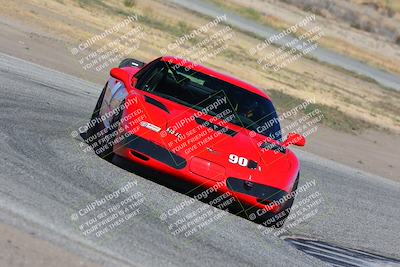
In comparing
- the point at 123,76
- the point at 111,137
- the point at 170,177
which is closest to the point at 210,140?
the point at 170,177

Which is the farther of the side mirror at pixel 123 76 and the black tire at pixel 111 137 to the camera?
the side mirror at pixel 123 76

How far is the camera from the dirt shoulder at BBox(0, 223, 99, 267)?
209 inches

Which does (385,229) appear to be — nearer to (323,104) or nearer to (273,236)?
(273,236)

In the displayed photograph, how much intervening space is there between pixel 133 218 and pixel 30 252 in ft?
5.26

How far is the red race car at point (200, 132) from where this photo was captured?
8234 millimetres

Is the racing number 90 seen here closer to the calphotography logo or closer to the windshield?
the calphotography logo

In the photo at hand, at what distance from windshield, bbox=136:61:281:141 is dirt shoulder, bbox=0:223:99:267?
388 centimetres

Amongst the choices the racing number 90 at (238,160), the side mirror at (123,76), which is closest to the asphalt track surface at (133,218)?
the racing number 90 at (238,160)

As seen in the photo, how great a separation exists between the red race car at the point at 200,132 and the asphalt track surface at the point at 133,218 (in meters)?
0.25

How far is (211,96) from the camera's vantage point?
31.5 ft

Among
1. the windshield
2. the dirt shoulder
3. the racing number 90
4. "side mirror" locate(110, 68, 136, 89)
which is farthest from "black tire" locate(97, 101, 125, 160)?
the dirt shoulder

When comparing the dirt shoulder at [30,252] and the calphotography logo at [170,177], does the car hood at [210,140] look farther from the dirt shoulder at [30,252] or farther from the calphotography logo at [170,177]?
the dirt shoulder at [30,252]

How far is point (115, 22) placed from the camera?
29.3 metres

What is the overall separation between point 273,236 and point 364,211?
3.69m
